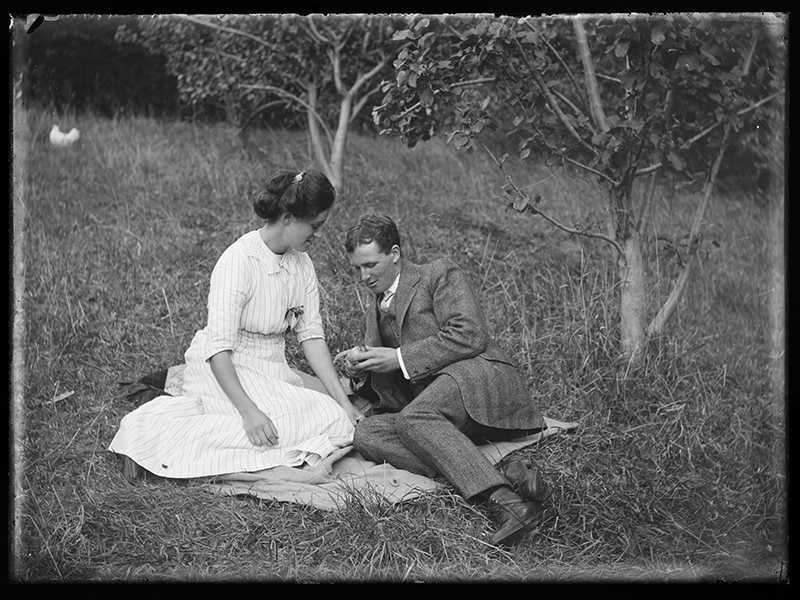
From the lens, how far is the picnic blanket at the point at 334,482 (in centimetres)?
388

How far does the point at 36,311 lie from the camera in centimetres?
554

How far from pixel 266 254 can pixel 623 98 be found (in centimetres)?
207

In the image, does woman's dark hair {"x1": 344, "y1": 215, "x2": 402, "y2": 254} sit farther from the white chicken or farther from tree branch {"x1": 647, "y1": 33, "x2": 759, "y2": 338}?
the white chicken

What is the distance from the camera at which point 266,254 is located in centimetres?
429

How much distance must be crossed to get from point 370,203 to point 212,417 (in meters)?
3.70

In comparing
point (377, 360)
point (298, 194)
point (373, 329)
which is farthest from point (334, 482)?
point (298, 194)

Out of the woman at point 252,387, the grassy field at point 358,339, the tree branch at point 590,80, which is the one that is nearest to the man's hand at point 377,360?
the woman at point 252,387

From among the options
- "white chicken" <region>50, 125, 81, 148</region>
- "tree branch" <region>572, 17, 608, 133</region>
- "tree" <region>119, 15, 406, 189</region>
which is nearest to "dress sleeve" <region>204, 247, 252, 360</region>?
"tree branch" <region>572, 17, 608, 133</region>

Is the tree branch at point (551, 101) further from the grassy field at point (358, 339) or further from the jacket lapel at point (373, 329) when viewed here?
the jacket lapel at point (373, 329)

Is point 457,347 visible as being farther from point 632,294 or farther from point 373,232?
point 632,294

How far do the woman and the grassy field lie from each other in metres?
0.19

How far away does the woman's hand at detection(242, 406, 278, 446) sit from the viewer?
4.06m
